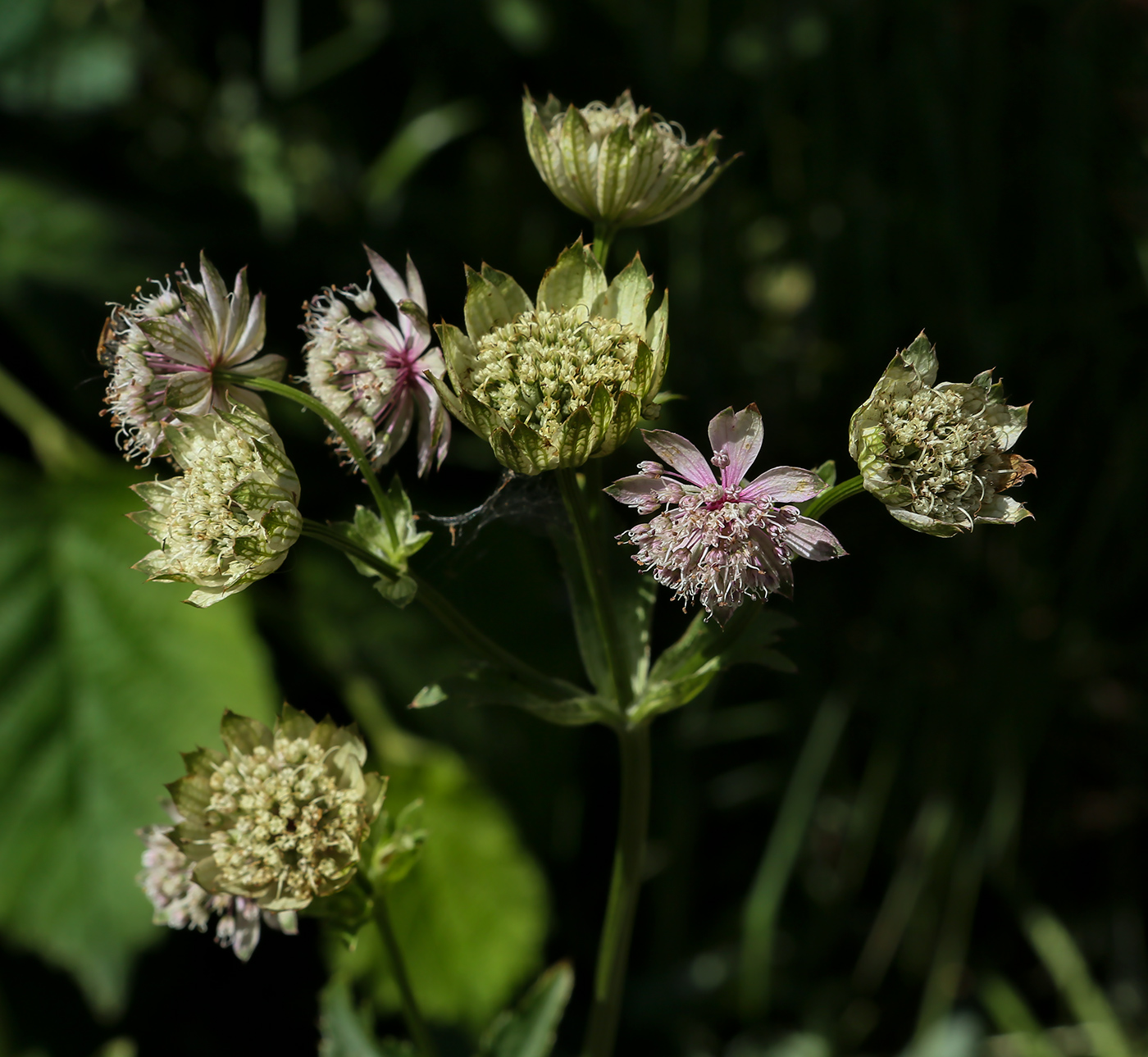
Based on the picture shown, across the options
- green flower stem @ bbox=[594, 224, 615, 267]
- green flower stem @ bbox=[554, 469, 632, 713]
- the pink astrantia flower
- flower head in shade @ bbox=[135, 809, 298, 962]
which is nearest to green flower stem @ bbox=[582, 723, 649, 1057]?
green flower stem @ bbox=[554, 469, 632, 713]

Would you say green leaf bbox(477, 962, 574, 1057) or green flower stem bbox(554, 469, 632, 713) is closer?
green flower stem bbox(554, 469, 632, 713)

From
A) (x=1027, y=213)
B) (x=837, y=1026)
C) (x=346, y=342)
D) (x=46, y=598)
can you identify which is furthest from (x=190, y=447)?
(x=837, y=1026)

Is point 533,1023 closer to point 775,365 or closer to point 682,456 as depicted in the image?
point 682,456

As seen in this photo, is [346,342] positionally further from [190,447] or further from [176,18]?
[176,18]

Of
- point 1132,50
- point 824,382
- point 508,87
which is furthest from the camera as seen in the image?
point 508,87

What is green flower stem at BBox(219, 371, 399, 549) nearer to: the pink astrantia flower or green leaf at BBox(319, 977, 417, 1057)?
the pink astrantia flower
